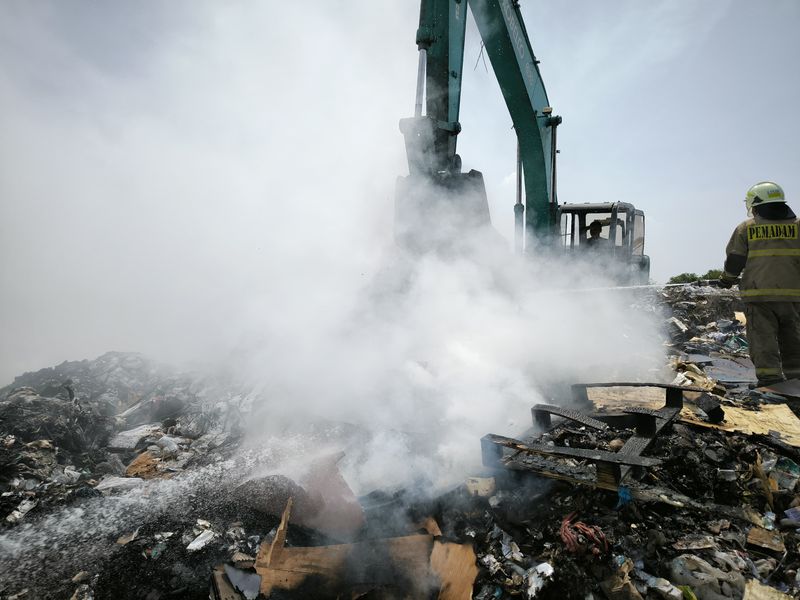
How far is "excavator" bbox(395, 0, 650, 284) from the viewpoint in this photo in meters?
4.11

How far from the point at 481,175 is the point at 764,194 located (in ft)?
8.51

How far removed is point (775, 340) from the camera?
12.0 ft

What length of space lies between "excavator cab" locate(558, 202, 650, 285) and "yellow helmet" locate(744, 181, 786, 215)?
3.69 metres

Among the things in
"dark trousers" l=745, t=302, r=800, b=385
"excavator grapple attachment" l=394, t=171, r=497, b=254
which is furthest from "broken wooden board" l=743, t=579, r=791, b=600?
"excavator grapple attachment" l=394, t=171, r=497, b=254

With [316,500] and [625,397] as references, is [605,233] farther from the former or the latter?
[316,500]

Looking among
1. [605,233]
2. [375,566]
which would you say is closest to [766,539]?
[375,566]

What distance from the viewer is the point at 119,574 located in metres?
2.10

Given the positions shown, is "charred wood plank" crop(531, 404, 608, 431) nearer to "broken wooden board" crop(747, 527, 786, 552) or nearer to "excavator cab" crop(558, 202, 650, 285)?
"broken wooden board" crop(747, 527, 786, 552)

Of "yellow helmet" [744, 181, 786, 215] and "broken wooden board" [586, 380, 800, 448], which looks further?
"yellow helmet" [744, 181, 786, 215]

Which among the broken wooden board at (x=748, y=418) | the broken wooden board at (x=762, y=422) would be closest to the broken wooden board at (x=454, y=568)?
the broken wooden board at (x=748, y=418)

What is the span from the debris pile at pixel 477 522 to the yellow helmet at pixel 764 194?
5.77 feet

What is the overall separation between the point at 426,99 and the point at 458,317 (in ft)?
7.60

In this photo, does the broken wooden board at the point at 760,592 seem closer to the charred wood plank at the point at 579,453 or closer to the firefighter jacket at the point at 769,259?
the charred wood plank at the point at 579,453

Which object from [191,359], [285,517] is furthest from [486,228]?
[191,359]
